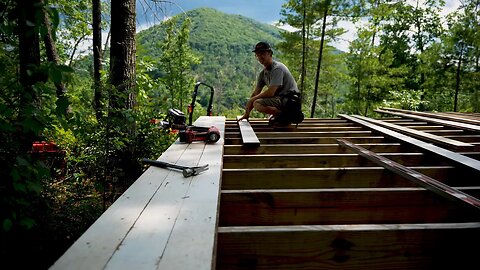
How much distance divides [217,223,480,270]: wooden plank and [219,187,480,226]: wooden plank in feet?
1.23

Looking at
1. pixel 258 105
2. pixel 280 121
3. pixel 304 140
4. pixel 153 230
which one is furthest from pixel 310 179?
pixel 258 105

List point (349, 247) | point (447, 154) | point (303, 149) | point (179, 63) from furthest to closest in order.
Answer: point (179, 63) → point (303, 149) → point (447, 154) → point (349, 247)

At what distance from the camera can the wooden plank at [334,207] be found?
67.1 inches

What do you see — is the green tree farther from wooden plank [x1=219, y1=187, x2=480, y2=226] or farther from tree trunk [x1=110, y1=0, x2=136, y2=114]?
wooden plank [x1=219, y1=187, x2=480, y2=226]

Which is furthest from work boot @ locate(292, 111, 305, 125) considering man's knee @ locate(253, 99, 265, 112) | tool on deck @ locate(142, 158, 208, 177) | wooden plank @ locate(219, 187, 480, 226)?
wooden plank @ locate(219, 187, 480, 226)

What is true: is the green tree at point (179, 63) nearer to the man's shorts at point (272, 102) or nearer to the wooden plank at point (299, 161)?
the man's shorts at point (272, 102)

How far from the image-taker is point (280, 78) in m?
4.29

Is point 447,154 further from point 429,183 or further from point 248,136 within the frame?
point 248,136

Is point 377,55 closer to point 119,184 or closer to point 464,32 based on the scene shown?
point 464,32

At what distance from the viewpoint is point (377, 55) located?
17812mm

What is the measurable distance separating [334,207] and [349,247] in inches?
16.8

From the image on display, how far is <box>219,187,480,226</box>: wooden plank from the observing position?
171cm

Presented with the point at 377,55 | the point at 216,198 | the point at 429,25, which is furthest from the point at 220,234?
the point at 429,25

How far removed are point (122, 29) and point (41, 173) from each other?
363 cm
